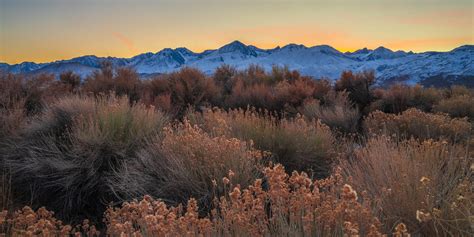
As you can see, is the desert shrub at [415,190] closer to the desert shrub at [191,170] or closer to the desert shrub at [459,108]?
the desert shrub at [191,170]

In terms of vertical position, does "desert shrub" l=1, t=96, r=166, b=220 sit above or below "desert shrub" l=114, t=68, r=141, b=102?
below

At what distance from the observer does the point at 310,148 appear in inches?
263

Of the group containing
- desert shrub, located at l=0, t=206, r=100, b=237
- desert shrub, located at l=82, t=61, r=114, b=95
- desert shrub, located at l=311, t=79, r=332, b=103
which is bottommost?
desert shrub, located at l=0, t=206, r=100, b=237

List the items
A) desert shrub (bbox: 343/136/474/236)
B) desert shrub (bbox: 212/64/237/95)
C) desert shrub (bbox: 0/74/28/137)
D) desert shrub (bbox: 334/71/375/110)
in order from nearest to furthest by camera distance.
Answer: desert shrub (bbox: 343/136/474/236) < desert shrub (bbox: 0/74/28/137) < desert shrub (bbox: 334/71/375/110) < desert shrub (bbox: 212/64/237/95)

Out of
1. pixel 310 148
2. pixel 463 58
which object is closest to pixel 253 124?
pixel 310 148

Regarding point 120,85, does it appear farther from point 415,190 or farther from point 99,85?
point 415,190

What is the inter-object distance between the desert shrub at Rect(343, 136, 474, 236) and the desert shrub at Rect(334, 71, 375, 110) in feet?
38.6

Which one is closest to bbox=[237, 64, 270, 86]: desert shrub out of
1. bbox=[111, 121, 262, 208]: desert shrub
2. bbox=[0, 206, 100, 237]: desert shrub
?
bbox=[111, 121, 262, 208]: desert shrub

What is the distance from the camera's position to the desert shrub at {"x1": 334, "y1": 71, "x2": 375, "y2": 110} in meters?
16.6

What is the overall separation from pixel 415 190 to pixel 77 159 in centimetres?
487

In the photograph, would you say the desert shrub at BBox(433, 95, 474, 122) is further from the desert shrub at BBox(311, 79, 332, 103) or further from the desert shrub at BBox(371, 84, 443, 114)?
the desert shrub at BBox(311, 79, 332, 103)

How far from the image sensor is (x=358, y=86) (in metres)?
17.1

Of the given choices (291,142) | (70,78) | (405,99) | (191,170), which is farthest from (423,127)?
(70,78)

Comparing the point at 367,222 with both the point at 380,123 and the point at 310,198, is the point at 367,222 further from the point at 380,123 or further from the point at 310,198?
the point at 380,123
